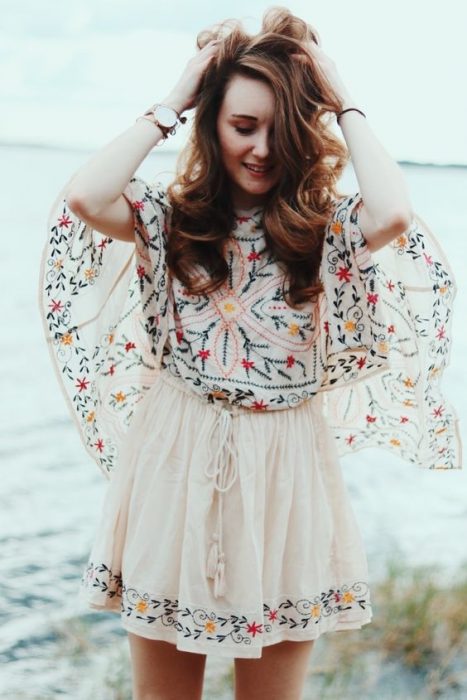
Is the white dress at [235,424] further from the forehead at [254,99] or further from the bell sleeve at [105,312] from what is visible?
the forehead at [254,99]

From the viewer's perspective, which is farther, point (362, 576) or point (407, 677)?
point (407, 677)

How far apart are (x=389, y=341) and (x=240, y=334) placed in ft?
1.10

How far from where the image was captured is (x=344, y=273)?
150 centimetres

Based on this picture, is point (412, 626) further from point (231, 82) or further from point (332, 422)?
point (231, 82)

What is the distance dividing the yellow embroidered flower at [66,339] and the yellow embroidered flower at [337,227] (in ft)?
1.60

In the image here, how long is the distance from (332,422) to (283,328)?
0.35 m

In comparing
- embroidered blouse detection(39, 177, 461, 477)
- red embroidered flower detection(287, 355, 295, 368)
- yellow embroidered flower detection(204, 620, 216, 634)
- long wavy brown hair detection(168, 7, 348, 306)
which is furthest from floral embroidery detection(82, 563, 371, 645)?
long wavy brown hair detection(168, 7, 348, 306)

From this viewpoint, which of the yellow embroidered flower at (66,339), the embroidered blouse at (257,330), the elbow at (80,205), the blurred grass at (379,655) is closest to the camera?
the elbow at (80,205)

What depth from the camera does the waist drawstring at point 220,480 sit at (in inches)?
58.9

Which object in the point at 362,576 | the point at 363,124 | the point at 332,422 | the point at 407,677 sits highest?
the point at 363,124

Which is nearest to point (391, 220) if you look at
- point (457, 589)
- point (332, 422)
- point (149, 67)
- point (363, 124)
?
point (363, 124)

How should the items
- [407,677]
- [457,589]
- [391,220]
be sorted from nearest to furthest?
[391,220]
[407,677]
[457,589]

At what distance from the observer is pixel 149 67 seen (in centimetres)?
791

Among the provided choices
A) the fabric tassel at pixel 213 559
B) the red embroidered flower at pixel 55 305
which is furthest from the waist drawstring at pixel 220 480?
the red embroidered flower at pixel 55 305
